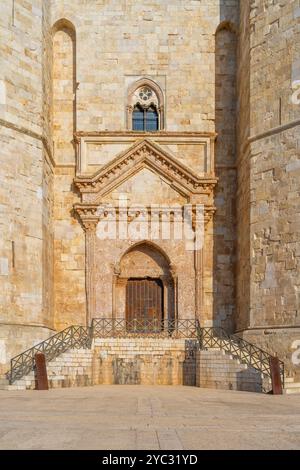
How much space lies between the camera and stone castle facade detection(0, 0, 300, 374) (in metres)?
17.4

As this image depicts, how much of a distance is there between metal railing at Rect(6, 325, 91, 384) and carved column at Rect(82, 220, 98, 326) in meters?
1.42

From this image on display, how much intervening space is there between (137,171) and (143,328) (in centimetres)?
436

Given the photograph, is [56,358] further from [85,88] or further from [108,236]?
[85,88]

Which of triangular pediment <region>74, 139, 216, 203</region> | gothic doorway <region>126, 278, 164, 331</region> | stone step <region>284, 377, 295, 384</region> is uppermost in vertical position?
triangular pediment <region>74, 139, 216, 203</region>

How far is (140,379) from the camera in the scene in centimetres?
1659

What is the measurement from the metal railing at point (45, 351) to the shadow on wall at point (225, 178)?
13.4 feet

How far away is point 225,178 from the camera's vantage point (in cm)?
1998

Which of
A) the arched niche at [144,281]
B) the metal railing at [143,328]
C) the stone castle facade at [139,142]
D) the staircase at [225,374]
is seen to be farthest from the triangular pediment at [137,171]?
the staircase at [225,374]

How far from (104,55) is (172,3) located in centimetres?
248

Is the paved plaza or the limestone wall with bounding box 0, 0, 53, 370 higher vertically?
the limestone wall with bounding box 0, 0, 53, 370

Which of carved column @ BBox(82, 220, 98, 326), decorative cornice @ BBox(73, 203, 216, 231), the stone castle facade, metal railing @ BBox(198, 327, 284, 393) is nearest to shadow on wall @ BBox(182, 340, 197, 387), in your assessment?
metal railing @ BBox(198, 327, 284, 393)

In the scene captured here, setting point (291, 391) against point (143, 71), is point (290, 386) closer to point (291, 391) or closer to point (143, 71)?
point (291, 391)

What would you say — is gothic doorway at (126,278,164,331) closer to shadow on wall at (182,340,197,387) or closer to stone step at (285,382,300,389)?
shadow on wall at (182,340,197,387)
